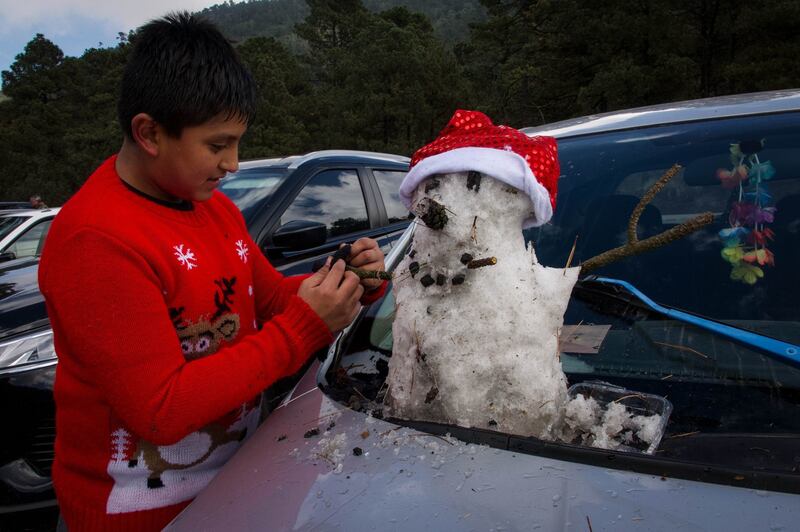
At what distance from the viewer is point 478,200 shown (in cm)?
113

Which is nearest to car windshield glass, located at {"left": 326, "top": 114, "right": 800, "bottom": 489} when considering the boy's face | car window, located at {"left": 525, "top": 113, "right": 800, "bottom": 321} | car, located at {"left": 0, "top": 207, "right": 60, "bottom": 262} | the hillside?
car window, located at {"left": 525, "top": 113, "right": 800, "bottom": 321}

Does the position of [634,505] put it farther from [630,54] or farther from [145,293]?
[630,54]

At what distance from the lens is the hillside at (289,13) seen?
214 feet

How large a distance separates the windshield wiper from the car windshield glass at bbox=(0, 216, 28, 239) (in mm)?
5878

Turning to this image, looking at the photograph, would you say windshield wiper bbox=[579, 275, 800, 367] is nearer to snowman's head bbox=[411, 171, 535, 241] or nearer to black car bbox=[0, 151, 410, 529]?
snowman's head bbox=[411, 171, 535, 241]

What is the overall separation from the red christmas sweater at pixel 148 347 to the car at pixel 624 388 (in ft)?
0.58

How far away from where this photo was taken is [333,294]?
1.23m

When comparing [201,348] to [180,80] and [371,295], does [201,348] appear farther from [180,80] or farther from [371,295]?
[180,80]

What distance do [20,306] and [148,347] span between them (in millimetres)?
2352

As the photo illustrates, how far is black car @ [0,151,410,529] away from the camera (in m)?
2.38

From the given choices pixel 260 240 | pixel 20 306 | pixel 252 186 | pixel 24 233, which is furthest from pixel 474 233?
pixel 24 233

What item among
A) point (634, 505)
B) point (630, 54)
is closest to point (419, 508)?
point (634, 505)

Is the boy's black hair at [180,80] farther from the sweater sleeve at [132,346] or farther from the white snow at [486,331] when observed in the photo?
the white snow at [486,331]

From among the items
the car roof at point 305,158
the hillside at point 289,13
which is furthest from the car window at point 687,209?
the hillside at point 289,13
